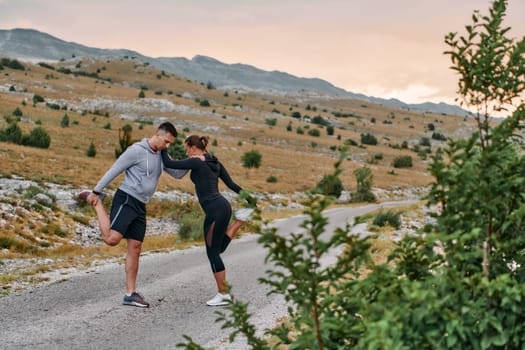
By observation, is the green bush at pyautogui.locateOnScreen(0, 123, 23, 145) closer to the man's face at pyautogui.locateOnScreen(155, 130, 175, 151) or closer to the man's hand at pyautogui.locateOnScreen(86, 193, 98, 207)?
the man's hand at pyautogui.locateOnScreen(86, 193, 98, 207)

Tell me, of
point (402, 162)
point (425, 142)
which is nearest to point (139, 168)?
point (402, 162)

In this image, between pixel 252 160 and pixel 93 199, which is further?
pixel 252 160

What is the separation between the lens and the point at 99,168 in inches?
1040

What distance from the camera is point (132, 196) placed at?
7914mm

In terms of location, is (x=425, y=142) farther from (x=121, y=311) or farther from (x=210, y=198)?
(x=121, y=311)

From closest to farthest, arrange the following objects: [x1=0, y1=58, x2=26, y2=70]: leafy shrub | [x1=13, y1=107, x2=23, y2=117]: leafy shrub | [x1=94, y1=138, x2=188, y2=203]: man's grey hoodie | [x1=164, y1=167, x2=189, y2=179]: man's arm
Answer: [x1=94, y1=138, x2=188, y2=203]: man's grey hoodie < [x1=164, y1=167, x2=189, y2=179]: man's arm < [x1=13, y1=107, x2=23, y2=117]: leafy shrub < [x1=0, y1=58, x2=26, y2=70]: leafy shrub

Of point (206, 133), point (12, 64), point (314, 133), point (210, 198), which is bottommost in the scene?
point (206, 133)

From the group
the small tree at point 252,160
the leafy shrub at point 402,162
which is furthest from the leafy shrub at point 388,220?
the leafy shrub at point 402,162

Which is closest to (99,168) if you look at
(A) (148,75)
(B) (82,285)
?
(B) (82,285)

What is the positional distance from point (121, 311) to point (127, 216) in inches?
55.4

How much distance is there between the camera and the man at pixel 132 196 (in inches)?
305

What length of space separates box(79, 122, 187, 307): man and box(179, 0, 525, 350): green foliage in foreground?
4797 millimetres

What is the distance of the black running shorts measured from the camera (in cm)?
781

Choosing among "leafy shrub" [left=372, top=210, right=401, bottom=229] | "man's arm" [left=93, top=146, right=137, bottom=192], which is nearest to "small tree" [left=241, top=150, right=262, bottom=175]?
"leafy shrub" [left=372, top=210, right=401, bottom=229]
